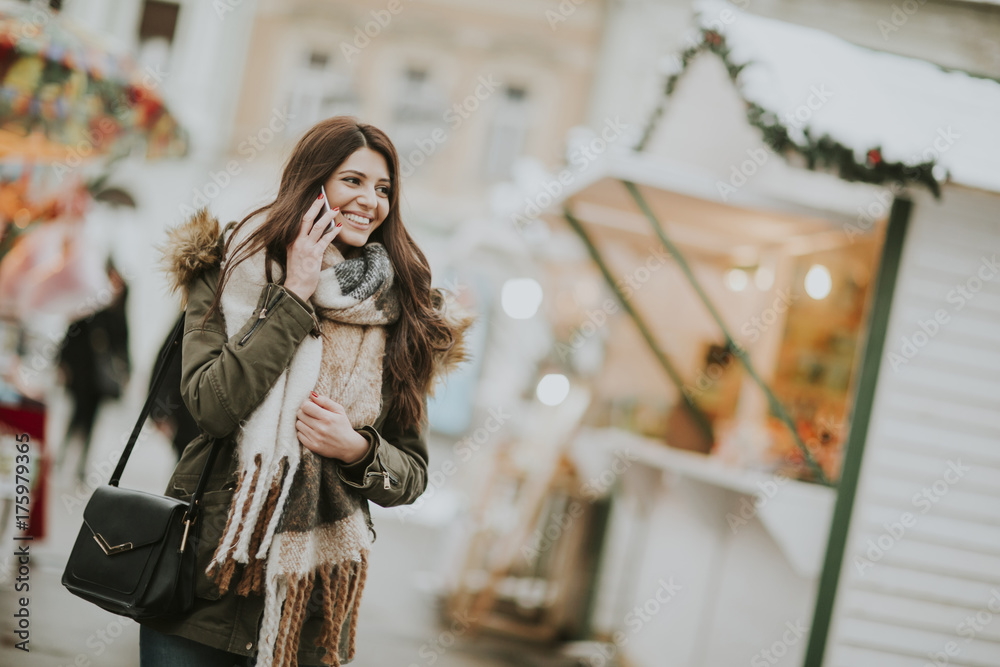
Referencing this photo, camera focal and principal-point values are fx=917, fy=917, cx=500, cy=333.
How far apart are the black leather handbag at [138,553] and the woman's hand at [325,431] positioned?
0.20 metres

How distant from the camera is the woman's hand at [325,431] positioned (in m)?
2.01

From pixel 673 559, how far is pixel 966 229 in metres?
2.72

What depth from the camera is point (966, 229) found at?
13.1 ft

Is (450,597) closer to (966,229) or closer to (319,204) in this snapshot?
(966,229)

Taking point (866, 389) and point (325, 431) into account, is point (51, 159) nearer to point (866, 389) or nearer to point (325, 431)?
point (325, 431)

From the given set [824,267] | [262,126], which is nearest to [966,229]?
[824,267]

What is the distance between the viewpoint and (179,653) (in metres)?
1.98

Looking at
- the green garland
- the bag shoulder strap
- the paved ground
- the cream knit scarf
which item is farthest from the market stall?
the green garland

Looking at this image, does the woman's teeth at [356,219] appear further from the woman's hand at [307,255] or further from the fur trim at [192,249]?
the fur trim at [192,249]

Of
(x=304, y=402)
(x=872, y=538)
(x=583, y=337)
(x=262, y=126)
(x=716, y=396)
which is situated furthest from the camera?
(x=262, y=126)

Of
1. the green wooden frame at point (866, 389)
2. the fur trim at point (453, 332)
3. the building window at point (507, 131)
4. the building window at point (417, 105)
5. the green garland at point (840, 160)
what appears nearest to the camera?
the fur trim at point (453, 332)

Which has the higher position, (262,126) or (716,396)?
(262,126)

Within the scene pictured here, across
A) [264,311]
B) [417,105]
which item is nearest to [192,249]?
[264,311]

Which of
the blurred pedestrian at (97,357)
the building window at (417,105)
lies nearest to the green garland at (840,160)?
the blurred pedestrian at (97,357)
